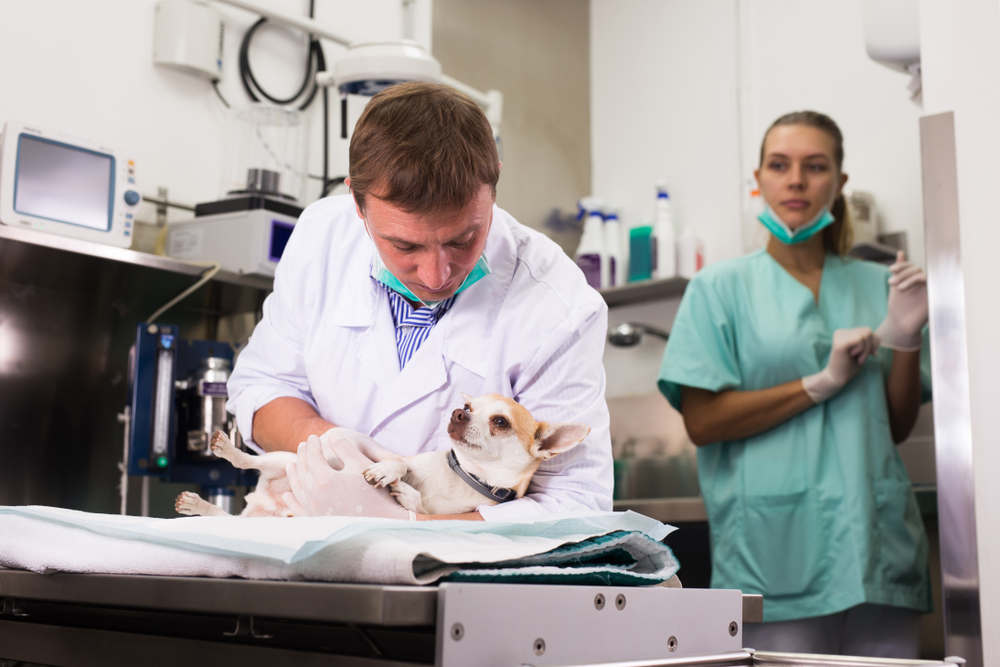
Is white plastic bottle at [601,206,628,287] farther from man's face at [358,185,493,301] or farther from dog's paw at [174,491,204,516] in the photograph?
dog's paw at [174,491,204,516]

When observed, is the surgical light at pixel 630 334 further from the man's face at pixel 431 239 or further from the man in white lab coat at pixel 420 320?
the man's face at pixel 431 239

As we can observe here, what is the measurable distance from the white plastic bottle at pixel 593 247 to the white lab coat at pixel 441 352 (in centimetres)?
174

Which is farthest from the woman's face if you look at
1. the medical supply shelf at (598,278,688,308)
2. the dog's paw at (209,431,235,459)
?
the dog's paw at (209,431,235,459)

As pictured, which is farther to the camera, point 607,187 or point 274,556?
point 607,187

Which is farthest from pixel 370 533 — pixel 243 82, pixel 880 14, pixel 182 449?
pixel 243 82

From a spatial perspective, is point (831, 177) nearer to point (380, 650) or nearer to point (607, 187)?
point (607, 187)

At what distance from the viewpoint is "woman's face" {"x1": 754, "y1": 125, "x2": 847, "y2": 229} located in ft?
6.43

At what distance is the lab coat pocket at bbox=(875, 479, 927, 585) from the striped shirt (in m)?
1.19

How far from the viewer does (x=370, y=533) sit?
587mm

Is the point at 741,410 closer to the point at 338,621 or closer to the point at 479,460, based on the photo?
the point at 479,460

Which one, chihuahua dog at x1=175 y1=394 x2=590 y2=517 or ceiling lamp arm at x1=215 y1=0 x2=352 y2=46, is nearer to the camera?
chihuahua dog at x1=175 y1=394 x2=590 y2=517

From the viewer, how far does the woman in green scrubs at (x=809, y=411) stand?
1777 millimetres

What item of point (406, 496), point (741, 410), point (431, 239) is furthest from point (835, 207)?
point (406, 496)

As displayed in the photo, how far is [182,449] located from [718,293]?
4.00ft
